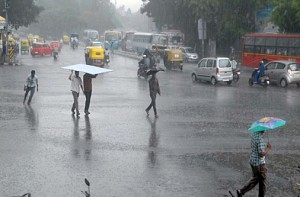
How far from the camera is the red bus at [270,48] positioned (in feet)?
126

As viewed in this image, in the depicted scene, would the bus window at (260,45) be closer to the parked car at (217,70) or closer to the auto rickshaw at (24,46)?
the parked car at (217,70)

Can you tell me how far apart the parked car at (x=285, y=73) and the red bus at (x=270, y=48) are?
6.37 meters

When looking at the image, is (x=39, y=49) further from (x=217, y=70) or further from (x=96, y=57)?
(x=217, y=70)

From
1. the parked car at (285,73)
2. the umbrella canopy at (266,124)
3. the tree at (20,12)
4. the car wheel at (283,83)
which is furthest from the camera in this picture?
the tree at (20,12)

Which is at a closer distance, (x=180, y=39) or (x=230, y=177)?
(x=230, y=177)

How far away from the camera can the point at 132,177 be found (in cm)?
1093

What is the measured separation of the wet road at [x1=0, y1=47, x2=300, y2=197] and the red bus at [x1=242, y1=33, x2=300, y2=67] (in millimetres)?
13501

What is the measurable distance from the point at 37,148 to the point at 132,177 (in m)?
3.64

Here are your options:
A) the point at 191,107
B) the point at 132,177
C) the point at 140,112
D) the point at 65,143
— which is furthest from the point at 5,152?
the point at 191,107

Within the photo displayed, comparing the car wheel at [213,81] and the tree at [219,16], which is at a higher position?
the tree at [219,16]

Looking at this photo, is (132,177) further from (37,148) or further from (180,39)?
(180,39)

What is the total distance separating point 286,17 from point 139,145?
29571mm

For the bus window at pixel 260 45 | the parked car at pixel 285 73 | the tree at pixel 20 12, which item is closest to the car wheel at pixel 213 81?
the parked car at pixel 285 73

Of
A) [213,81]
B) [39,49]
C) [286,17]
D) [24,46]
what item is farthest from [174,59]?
[24,46]
